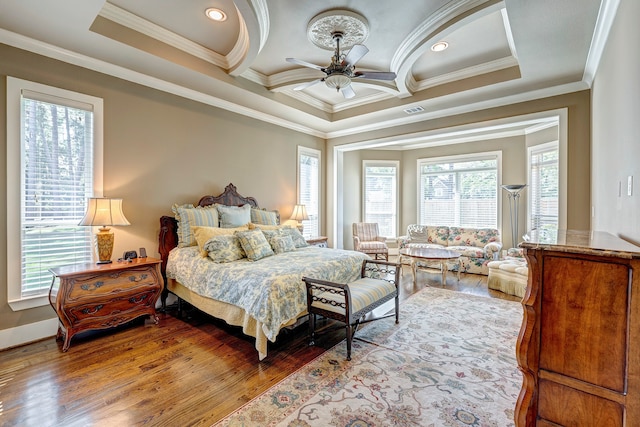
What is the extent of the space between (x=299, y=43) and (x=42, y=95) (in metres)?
2.66

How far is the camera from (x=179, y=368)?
8.09 ft

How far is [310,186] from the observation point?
244 inches

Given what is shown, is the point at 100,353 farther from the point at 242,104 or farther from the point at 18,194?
the point at 242,104

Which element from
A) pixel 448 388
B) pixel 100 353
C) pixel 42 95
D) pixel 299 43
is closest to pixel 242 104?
pixel 299 43

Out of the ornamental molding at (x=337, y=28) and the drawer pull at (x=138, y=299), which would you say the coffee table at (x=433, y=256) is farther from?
the drawer pull at (x=138, y=299)

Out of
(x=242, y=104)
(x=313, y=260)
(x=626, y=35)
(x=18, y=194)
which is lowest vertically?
(x=313, y=260)

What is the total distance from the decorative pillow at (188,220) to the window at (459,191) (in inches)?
216

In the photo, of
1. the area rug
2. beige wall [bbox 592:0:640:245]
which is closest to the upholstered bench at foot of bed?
the area rug

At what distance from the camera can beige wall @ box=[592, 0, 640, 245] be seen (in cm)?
171

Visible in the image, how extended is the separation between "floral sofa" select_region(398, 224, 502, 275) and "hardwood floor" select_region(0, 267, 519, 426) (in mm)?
3787

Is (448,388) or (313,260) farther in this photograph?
(313,260)

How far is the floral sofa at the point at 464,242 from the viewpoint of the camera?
225 inches

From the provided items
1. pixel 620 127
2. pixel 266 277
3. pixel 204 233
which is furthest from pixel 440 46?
pixel 204 233

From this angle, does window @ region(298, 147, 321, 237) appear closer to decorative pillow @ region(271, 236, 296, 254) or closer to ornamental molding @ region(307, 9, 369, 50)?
decorative pillow @ region(271, 236, 296, 254)
